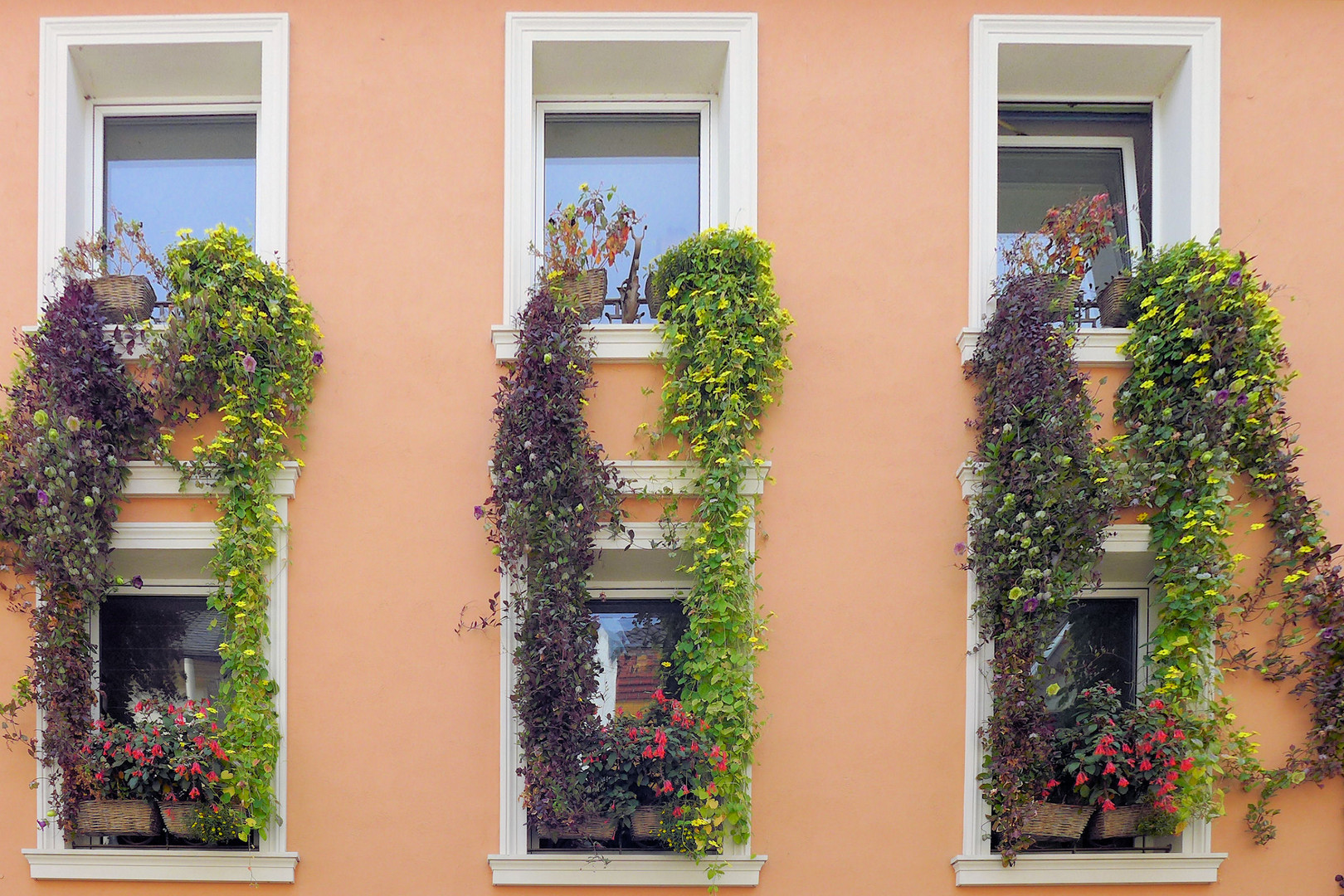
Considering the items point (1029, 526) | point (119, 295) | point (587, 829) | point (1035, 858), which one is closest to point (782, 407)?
point (1029, 526)

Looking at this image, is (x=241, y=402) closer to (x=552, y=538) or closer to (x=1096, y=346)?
(x=552, y=538)

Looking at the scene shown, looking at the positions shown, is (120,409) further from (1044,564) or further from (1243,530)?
(1243,530)

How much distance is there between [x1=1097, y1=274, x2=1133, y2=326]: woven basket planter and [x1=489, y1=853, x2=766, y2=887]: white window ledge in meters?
3.07

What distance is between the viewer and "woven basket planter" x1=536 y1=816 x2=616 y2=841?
4.62 m

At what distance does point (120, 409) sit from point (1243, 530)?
17.1ft

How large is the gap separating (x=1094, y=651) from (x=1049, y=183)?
2471 mm

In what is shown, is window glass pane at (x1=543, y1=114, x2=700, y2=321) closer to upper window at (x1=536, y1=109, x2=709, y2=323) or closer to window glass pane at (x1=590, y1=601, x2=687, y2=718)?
upper window at (x1=536, y1=109, x2=709, y2=323)

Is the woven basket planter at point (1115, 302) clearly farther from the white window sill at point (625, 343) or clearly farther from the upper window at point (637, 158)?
the white window sill at point (625, 343)

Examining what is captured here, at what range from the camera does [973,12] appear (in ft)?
17.0

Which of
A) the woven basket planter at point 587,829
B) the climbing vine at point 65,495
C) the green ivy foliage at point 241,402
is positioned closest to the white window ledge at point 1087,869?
the woven basket planter at point 587,829

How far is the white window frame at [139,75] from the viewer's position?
5059 millimetres

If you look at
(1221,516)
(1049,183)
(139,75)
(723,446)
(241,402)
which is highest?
(139,75)

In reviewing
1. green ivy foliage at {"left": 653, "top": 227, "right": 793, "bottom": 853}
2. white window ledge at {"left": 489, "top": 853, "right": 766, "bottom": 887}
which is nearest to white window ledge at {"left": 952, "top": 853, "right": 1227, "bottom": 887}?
white window ledge at {"left": 489, "top": 853, "right": 766, "bottom": 887}

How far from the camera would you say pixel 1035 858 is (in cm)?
477
